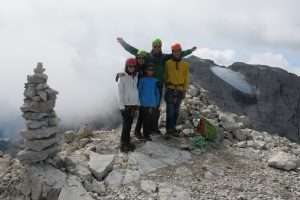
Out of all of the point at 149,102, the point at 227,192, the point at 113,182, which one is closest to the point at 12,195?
the point at 113,182

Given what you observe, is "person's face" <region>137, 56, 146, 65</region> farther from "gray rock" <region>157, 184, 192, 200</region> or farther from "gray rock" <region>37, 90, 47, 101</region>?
"gray rock" <region>157, 184, 192, 200</region>

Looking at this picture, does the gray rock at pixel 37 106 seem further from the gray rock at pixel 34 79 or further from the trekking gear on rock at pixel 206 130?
the trekking gear on rock at pixel 206 130

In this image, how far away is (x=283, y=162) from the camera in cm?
1321

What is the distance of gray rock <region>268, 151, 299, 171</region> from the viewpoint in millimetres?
13133

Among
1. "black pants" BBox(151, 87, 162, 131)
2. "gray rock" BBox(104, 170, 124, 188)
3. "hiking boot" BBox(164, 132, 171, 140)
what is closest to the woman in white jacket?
"black pants" BBox(151, 87, 162, 131)

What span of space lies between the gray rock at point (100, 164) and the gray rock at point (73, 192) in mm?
756

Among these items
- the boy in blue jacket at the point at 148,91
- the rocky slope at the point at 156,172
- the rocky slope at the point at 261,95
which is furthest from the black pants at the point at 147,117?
the rocky slope at the point at 261,95

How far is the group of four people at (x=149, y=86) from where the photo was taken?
1266 centimetres

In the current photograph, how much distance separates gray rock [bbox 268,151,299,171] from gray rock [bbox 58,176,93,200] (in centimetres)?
626

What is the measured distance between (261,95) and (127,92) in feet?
113

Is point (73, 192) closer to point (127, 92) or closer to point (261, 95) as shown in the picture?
point (127, 92)

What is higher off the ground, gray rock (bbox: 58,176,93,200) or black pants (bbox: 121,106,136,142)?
black pants (bbox: 121,106,136,142)

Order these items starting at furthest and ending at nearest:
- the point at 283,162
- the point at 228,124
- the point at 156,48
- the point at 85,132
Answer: the point at 228,124 → the point at 85,132 → the point at 156,48 → the point at 283,162

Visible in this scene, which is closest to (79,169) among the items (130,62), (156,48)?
(130,62)
